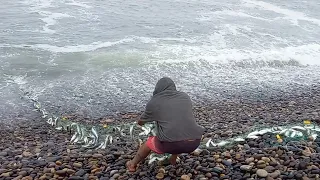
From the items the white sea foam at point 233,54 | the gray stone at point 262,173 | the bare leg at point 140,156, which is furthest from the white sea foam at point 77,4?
the gray stone at point 262,173

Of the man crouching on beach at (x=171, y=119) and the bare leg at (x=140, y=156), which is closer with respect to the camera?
the man crouching on beach at (x=171, y=119)

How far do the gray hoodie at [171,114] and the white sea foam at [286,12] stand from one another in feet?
88.2

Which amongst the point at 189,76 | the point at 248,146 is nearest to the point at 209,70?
the point at 189,76

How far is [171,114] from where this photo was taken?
5652mm

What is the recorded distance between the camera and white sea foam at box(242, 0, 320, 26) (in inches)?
1224

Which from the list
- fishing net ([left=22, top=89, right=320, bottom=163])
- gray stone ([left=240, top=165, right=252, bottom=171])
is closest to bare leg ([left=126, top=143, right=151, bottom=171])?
fishing net ([left=22, top=89, right=320, bottom=163])

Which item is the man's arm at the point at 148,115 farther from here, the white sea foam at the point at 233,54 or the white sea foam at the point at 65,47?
the white sea foam at the point at 65,47

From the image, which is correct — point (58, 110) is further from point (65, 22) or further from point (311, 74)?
point (65, 22)

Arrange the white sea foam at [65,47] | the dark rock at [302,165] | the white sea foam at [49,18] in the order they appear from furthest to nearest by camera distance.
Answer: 1. the white sea foam at [49,18]
2. the white sea foam at [65,47]
3. the dark rock at [302,165]

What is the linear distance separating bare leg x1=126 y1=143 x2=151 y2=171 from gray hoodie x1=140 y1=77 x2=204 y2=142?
0.47m

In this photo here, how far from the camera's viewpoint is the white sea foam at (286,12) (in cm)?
3109

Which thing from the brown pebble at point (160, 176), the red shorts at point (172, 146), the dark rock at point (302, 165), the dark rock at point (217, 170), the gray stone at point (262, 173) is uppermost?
the red shorts at point (172, 146)

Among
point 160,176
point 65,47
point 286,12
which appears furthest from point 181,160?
point 286,12

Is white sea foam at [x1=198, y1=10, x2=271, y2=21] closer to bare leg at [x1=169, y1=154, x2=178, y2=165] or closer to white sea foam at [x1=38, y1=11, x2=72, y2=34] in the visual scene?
white sea foam at [x1=38, y1=11, x2=72, y2=34]
